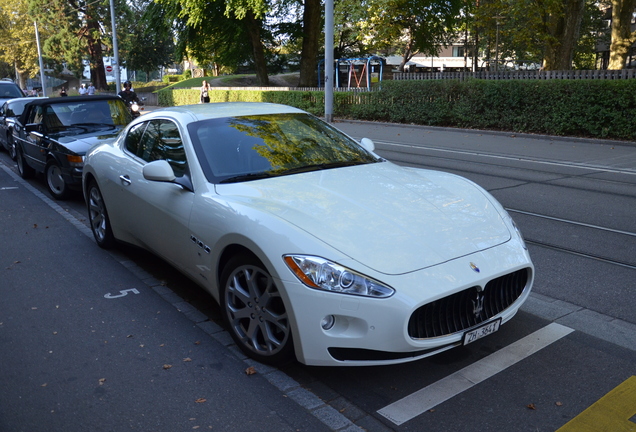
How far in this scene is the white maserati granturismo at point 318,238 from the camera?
327cm

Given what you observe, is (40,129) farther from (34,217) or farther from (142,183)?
(142,183)

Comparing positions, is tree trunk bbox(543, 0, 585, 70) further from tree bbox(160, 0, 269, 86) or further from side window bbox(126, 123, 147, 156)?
side window bbox(126, 123, 147, 156)

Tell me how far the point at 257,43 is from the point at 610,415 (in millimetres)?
32644

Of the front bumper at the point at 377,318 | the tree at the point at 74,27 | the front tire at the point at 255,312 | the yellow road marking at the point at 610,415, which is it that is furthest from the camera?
the tree at the point at 74,27

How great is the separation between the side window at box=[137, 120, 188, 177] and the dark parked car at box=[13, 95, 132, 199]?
374 cm

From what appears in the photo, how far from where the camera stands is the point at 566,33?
24578mm

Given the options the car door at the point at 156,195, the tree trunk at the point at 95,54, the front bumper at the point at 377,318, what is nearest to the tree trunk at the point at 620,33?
the car door at the point at 156,195

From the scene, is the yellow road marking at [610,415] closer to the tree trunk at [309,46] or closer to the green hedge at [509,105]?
the green hedge at [509,105]

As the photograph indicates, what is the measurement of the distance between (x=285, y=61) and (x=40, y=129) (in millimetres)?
34318

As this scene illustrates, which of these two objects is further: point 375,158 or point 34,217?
point 34,217

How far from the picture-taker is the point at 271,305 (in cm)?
368

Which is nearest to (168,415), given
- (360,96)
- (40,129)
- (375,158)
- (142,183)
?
(142,183)

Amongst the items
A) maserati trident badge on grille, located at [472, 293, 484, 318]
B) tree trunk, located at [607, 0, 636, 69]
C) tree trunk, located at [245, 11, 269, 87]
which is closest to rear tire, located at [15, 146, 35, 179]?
maserati trident badge on grille, located at [472, 293, 484, 318]

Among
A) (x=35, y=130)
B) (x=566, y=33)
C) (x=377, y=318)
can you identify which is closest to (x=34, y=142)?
(x=35, y=130)
